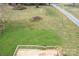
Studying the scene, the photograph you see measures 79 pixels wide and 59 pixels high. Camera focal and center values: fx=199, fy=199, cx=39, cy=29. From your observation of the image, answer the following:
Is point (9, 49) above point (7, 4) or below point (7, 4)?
below

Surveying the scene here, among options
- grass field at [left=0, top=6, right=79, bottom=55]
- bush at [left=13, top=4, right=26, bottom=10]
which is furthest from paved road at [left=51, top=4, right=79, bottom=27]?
bush at [left=13, top=4, right=26, bottom=10]

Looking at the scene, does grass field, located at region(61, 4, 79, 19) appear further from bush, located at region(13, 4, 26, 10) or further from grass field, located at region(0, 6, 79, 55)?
bush, located at region(13, 4, 26, 10)

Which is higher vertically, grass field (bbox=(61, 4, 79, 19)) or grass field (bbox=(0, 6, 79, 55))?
grass field (bbox=(61, 4, 79, 19))

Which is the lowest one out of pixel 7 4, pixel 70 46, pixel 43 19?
pixel 70 46

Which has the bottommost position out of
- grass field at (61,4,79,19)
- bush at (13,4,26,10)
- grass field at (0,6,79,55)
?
grass field at (0,6,79,55)

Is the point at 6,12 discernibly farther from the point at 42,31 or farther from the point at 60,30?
the point at 60,30

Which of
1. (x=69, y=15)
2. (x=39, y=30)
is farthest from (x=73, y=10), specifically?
(x=39, y=30)

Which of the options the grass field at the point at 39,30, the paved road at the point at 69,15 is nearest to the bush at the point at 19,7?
the grass field at the point at 39,30

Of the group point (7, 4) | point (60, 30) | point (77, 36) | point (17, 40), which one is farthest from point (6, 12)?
point (77, 36)

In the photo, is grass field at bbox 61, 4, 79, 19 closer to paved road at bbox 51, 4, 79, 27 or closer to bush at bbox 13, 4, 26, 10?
paved road at bbox 51, 4, 79, 27
